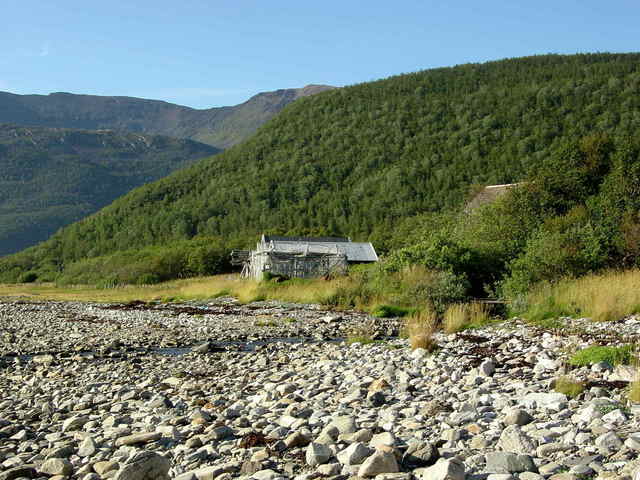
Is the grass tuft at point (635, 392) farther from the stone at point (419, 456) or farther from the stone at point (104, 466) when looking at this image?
the stone at point (104, 466)

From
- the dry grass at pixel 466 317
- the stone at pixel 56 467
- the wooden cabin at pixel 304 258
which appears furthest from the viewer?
the wooden cabin at pixel 304 258

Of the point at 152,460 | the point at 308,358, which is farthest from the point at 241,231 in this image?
the point at 152,460

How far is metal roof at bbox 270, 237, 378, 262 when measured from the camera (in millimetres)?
46500

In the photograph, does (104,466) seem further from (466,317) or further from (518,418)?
(466,317)

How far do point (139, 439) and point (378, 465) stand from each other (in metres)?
2.80

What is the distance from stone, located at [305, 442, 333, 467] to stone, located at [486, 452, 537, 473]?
135cm

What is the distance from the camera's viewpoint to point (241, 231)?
314 feet

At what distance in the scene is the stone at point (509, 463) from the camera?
14.6 feet

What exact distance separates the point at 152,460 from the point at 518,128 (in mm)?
93705

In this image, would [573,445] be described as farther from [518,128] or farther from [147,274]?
[518,128]

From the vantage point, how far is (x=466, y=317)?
15.9 metres

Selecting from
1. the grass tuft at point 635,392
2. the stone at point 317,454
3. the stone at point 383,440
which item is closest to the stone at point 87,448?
the stone at point 317,454

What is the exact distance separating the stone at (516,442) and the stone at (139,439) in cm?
343

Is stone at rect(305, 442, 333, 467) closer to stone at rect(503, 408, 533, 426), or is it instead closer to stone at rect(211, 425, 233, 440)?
stone at rect(211, 425, 233, 440)
